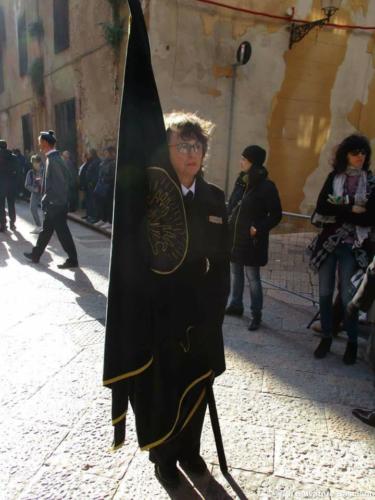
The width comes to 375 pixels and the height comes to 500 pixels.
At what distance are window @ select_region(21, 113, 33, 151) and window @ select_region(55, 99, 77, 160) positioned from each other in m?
3.33

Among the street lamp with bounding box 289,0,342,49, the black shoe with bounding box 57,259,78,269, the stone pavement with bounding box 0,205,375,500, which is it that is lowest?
the stone pavement with bounding box 0,205,375,500

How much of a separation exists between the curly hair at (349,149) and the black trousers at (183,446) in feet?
7.18

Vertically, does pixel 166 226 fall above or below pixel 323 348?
above

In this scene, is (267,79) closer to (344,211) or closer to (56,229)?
(56,229)

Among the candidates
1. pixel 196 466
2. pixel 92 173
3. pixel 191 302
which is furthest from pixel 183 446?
pixel 92 173

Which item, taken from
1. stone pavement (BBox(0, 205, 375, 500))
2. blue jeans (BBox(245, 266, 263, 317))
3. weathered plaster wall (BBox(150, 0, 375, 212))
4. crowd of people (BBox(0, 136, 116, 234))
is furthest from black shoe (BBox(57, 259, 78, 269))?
weathered plaster wall (BBox(150, 0, 375, 212))

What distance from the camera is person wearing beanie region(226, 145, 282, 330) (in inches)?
145

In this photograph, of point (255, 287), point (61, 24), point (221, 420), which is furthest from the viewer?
point (61, 24)

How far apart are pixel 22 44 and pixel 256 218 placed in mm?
16280

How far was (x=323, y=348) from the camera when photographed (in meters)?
3.46

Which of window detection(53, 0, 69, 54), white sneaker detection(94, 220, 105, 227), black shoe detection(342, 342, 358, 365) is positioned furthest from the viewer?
window detection(53, 0, 69, 54)

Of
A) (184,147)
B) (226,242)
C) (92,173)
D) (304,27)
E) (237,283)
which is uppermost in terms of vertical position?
(304,27)

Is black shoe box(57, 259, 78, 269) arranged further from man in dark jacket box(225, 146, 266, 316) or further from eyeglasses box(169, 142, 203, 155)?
eyeglasses box(169, 142, 203, 155)

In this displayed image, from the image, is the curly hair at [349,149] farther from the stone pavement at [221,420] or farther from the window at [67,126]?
the window at [67,126]
